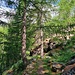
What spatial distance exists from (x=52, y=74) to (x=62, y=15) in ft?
73.4

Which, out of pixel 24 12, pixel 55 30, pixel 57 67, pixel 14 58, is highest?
pixel 24 12

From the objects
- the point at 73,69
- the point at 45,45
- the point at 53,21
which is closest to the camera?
the point at 73,69

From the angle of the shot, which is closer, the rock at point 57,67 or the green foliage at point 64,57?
the rock at point 57,67

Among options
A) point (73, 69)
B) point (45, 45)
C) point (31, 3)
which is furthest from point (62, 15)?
point (73, 69)

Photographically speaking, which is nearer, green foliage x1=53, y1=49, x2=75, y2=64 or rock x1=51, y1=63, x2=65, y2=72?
rock x1=51, y1=63, x2=65, y2=72

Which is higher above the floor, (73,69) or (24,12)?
(24,12)

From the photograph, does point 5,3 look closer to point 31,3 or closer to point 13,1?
point 13,1

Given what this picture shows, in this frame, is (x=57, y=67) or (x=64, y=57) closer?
(x=57, y=67)

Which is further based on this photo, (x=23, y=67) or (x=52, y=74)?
(x=23, y=67)

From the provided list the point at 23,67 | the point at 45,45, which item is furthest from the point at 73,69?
the point at 45,45

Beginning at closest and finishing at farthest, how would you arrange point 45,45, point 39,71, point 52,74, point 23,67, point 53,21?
point 52,74 → point 39,71 → point 23,67 → point 53,21 → point 45,45

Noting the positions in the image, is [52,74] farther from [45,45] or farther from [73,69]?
[45,45]

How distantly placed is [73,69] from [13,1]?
8120 mm

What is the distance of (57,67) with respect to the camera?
1614 centimetres
